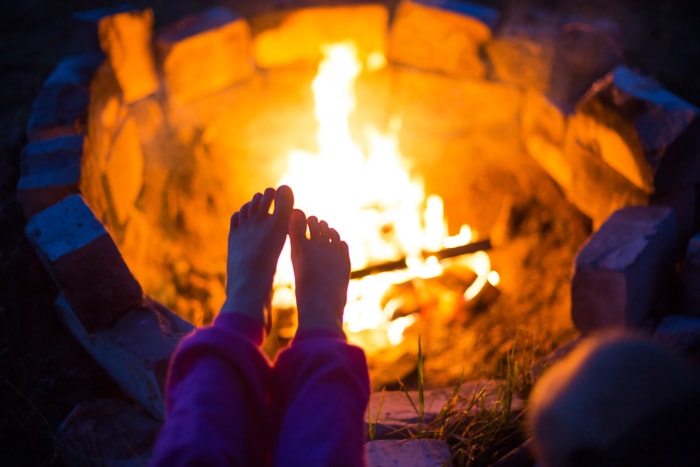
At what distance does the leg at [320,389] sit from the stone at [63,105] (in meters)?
1.10

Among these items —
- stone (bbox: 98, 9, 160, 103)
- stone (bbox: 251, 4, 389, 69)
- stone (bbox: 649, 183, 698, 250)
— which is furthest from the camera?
stone (bbox: 251, 4, 389, 69)

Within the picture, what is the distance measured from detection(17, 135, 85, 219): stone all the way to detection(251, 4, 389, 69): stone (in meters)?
1.36

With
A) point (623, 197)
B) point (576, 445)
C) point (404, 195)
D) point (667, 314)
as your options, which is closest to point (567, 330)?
point (667, 314)

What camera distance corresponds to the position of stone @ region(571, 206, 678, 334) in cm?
201

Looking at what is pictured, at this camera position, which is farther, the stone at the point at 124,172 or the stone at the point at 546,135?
the stone at the point at 546,135

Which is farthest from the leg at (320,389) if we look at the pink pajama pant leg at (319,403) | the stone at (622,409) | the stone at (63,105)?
the stone at (63,105)

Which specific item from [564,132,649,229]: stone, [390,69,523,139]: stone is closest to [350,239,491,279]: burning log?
[564,132,649,229]: stone

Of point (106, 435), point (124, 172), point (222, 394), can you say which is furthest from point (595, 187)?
point (106, 435)

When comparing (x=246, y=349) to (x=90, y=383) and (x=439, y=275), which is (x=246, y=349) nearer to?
(x=90, y=383)

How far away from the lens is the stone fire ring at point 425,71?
1.77 metres

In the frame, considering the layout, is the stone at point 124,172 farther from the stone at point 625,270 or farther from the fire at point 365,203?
the stone at point 625,270

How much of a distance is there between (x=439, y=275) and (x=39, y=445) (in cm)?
178

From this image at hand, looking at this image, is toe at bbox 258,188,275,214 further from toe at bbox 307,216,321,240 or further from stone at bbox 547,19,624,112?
stone at bbox 547,19,624,112

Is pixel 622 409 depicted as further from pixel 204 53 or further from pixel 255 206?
pixel 204 53
